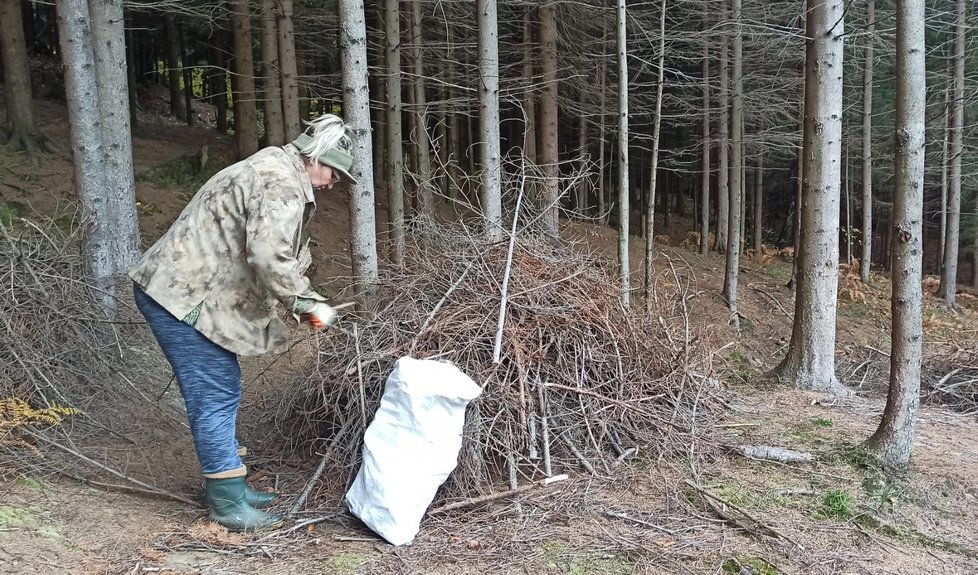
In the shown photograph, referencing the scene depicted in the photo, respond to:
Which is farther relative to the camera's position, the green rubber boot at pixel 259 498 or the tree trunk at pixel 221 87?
the tree trunk at pixel 221 87

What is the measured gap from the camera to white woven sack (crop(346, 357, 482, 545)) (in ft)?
10.1

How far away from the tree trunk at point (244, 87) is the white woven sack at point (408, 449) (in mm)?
9249

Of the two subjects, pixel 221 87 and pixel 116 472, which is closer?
pixel 116 472

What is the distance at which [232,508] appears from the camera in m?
3.21

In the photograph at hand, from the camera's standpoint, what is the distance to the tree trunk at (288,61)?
10023 mm

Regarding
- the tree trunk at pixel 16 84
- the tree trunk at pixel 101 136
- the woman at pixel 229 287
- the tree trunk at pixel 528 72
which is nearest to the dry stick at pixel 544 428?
the woman at pixel 229 287

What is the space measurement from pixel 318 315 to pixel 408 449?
0.75 m

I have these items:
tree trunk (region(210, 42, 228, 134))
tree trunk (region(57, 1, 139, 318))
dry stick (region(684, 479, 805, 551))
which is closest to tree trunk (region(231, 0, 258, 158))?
tree trunk (region(57, 1, 139, 318))

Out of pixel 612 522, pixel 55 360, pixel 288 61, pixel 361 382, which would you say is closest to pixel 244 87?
pixel 288 61

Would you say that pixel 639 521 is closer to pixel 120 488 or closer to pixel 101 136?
pixel 120 488

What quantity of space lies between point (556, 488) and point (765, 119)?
12424 mm

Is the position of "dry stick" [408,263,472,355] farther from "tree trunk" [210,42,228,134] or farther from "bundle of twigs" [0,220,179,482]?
"tree trunk" [210,42,228,134]

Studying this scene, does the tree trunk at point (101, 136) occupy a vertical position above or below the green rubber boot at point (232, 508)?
above

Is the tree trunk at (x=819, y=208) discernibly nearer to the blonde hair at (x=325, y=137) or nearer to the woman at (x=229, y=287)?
the blonde hair at (x=325, y=137)
